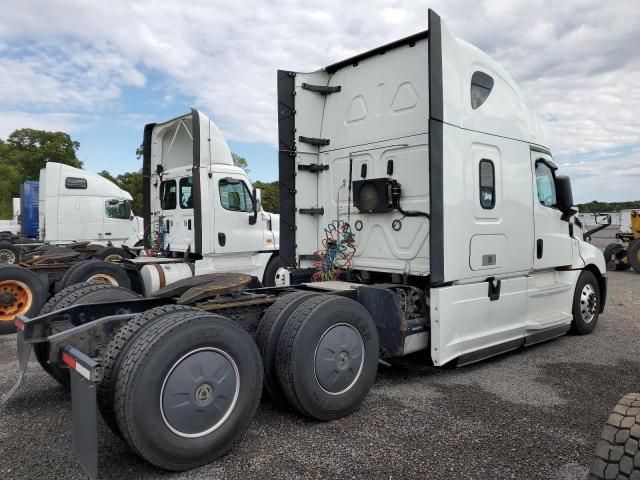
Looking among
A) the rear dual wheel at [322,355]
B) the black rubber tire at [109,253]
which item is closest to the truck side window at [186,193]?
the black rubber tire at [109,253]

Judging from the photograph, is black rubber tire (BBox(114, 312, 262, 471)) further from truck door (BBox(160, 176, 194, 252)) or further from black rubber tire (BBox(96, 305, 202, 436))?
truck door (BBox(160, 176, 194, 252))

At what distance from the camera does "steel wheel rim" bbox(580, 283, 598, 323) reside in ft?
22.3

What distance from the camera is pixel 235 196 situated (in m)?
9.60

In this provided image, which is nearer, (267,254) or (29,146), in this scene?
(267,254)

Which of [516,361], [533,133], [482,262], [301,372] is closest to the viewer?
[301,372]

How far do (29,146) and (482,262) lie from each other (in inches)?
1910

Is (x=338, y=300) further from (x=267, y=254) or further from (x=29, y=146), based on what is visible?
(x=29, y=146)

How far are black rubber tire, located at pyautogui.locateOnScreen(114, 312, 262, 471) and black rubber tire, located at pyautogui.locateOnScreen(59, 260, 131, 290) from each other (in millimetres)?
5504

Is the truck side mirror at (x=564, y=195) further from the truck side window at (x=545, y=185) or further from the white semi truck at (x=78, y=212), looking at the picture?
the white semi truck at (x=78, y=212)

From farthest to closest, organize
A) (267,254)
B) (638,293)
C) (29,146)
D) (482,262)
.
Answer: (29,146)
(638,293)
(267,254)
(482,262)

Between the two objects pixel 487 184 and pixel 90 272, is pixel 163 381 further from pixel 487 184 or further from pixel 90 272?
pixel 90 272

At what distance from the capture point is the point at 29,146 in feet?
144

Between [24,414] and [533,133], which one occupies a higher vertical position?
[533,133]

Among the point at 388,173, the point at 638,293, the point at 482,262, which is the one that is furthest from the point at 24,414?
the point at 638,293
